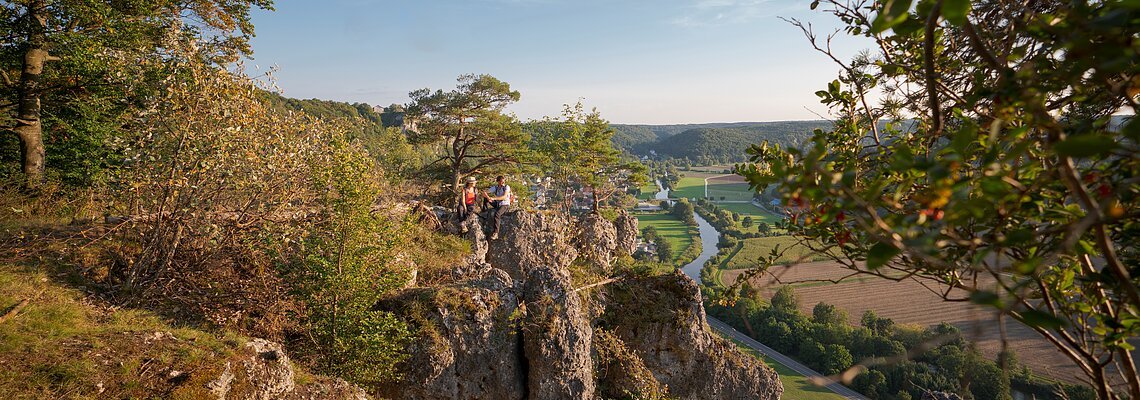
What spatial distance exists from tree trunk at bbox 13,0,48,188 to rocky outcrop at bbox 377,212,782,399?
866 cm

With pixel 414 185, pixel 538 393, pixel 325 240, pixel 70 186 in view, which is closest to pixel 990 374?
pixel 538 393

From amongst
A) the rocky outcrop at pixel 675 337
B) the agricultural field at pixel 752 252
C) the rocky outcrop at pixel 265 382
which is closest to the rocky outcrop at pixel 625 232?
the rocky outcrop at pixel 675 337

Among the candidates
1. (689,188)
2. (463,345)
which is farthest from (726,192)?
(463,345)

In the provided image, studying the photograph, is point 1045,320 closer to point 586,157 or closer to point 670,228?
point 586,157

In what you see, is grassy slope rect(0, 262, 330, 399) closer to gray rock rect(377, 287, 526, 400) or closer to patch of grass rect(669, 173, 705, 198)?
gray rock rect(377, 287, 526, 400)

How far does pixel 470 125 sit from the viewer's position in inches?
749

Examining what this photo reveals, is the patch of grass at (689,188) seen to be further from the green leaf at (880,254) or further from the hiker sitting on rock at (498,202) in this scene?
the green leaf at (880,254)

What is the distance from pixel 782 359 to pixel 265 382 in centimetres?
4463

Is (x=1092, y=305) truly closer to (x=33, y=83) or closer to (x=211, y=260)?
(x=211, y=260)

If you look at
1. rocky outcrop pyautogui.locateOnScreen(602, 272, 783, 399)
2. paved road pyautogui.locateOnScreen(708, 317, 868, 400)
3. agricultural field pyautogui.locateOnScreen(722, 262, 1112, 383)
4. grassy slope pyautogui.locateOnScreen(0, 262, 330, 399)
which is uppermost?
grassy slope pyautogui.locateOnScreen(0, 262, 330, 399)

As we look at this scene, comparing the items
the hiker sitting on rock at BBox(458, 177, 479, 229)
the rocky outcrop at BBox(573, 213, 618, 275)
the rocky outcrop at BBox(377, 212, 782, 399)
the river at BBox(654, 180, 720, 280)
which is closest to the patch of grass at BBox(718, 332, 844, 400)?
the river at BBox(654, 180, 720, 280)

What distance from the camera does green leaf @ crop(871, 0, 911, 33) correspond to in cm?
114

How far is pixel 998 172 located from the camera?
4.57ft

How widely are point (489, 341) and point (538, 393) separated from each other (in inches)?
57.3
